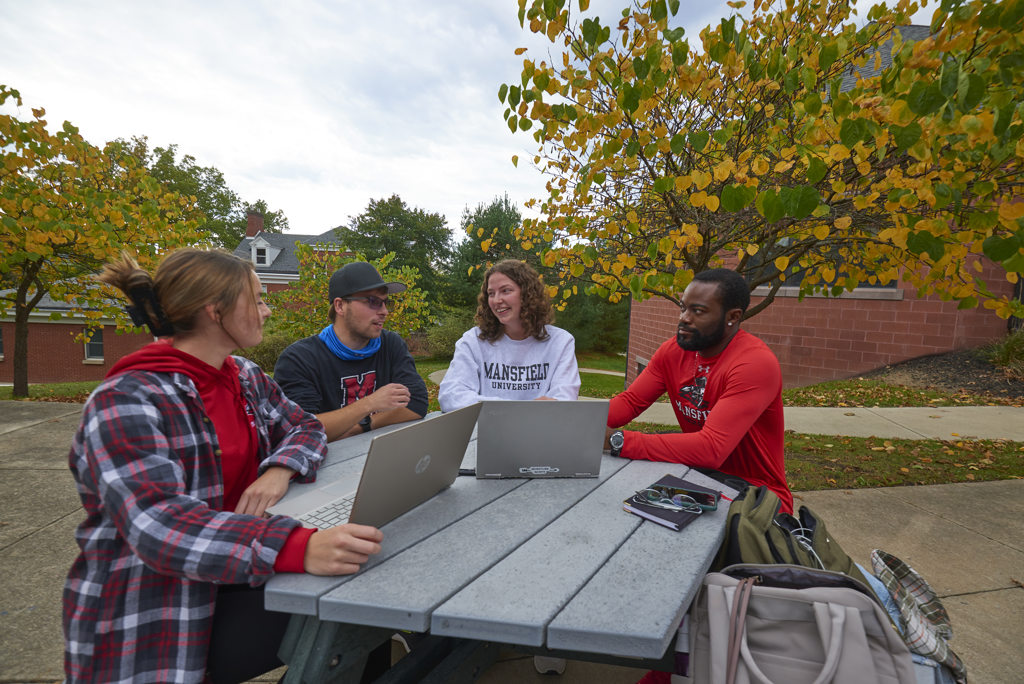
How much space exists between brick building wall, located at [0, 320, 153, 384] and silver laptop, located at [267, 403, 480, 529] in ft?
87.2

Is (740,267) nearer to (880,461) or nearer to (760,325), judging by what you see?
(880,461)

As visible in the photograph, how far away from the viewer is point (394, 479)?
1.31m

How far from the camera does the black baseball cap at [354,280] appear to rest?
2.75 metres

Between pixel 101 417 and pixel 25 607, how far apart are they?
2.21 meters

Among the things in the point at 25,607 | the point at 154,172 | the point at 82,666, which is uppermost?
the point at 154,172

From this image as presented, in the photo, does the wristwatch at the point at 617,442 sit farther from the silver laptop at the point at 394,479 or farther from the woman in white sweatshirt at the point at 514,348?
the woman in white sweatshirt at the point at 514,348

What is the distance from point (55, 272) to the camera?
7.83 m

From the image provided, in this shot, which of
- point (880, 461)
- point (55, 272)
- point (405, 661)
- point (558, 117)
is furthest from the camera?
point (55, 272)

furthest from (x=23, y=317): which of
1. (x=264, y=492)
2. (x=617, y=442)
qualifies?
(x=617, y=442)

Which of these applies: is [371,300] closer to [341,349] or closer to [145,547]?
[341,349]

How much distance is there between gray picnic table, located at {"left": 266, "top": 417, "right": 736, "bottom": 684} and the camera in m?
1.01

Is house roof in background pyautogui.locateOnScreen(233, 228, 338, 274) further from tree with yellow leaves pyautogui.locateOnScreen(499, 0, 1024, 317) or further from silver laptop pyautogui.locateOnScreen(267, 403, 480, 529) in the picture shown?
silver laptop pyautogui.locateOnScreen(267, 403, 480, 529)

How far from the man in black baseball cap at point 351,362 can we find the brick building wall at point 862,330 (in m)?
9.02

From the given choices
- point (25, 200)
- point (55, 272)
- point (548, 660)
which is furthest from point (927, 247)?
point (55, 272)
